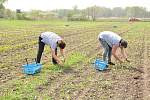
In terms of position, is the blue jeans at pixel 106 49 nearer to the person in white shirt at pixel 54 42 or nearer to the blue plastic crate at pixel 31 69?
the person in white shirt at pixel 54 42

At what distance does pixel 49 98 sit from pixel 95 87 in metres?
1.63

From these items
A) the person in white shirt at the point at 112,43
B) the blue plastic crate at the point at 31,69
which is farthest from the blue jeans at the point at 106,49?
the blue plastic crate at the point at 31,69

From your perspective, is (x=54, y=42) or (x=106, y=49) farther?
(x=106, y=49)

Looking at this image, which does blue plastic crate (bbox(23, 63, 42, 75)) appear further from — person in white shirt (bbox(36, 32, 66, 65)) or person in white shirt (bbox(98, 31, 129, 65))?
person in white shirt (bbox(98, 31, 129, 65))

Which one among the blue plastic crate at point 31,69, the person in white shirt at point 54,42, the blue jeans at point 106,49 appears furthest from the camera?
the blue jeans at point 106,49

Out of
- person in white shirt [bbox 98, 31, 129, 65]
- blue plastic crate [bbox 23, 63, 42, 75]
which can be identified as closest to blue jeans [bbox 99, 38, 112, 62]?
person in white shirt [bbox 98, 31, 129, 65]

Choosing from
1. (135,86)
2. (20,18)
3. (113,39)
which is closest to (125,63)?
(113,39)

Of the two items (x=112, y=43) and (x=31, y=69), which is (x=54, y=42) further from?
(x=112, y=43)

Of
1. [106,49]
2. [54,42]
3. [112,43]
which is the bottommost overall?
[106,49]

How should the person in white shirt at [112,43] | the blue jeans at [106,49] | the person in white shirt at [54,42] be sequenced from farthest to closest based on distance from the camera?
the blue jeans at [106,49], the person in white shirt at [112,43], the person in white shirt at [54,42]


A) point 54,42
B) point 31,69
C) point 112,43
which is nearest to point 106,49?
point 112,43

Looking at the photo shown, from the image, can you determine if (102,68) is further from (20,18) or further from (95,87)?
(20,18)

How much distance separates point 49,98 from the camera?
8.06 metres

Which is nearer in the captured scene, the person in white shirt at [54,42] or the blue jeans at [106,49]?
the person in white shirt at [54,42]
